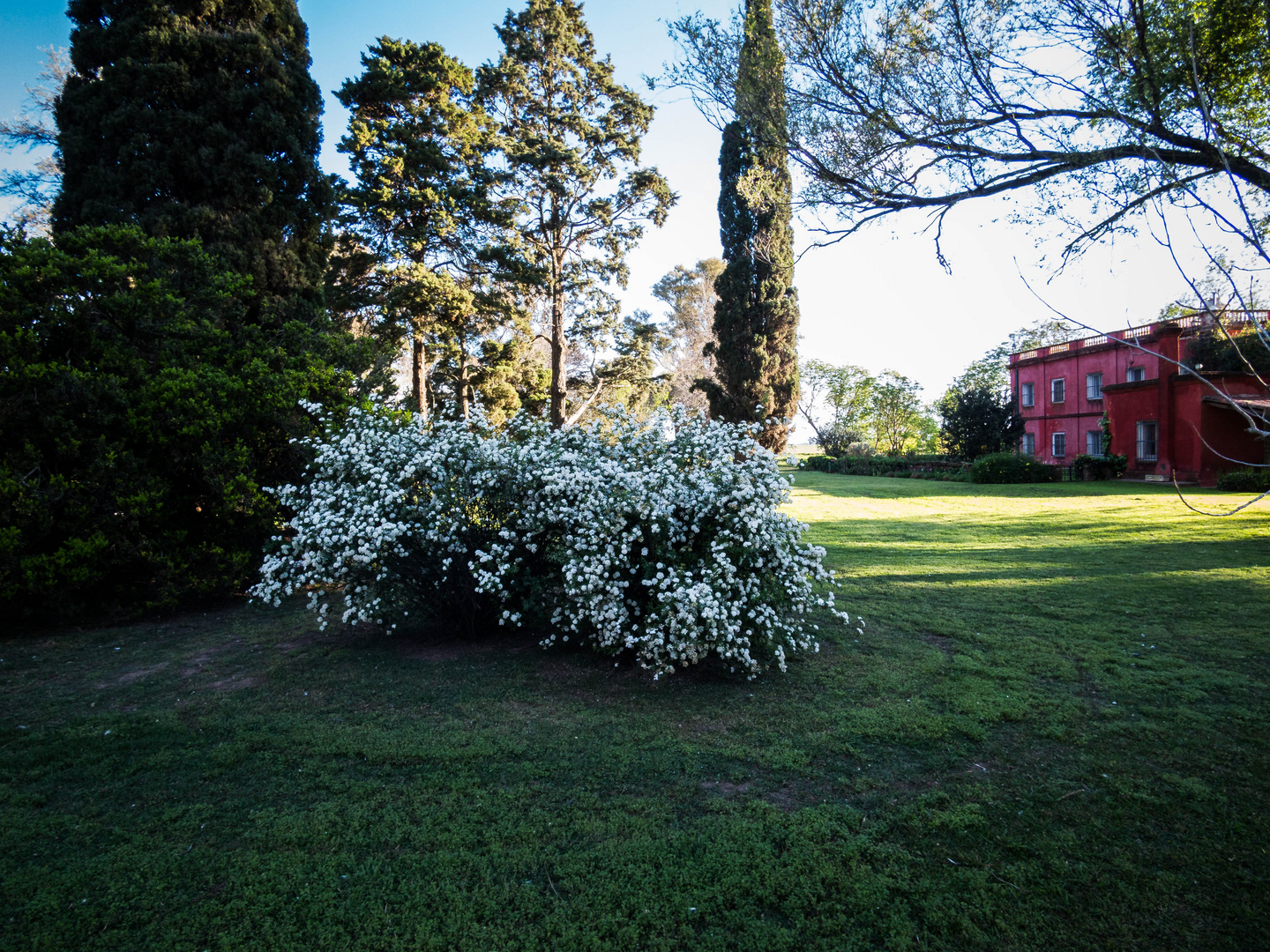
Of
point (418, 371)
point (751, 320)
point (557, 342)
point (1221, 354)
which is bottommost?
point (418, 371)

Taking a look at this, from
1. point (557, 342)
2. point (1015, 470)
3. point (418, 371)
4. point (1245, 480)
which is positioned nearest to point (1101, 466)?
point (1015, 470)

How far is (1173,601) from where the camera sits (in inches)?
238

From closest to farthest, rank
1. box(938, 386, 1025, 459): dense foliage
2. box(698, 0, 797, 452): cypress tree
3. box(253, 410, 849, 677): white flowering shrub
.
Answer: box(253, 410, 849, 677): white flowering shrub, box(698, 0, 797, 452): cypress tree, box(938, 386, 1025, 459): dense foliage

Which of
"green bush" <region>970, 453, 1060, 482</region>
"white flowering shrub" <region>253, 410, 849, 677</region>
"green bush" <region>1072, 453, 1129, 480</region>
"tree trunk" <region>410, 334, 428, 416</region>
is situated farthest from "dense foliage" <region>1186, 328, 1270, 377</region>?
"tree trunk" <region>410, 334, 428, 416</region>

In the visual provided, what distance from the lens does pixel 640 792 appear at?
2992 millimetres

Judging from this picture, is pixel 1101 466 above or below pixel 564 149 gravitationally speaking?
below

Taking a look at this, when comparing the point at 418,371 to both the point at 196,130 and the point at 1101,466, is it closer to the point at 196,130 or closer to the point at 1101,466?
the point at 196,130

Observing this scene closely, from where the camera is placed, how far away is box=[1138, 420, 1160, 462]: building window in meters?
20.5

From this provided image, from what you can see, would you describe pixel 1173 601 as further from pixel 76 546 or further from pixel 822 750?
pixel 76 546

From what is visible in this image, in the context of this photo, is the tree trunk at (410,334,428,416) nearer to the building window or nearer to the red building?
the red building

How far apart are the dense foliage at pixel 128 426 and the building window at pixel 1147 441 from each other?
81.8 ft

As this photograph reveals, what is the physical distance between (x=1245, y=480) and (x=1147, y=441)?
526 cm

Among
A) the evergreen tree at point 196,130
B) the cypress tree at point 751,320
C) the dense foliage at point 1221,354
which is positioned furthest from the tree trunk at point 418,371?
the dense foliage at point 1221,354

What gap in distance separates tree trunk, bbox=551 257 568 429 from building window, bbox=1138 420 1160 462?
65.1 feet
